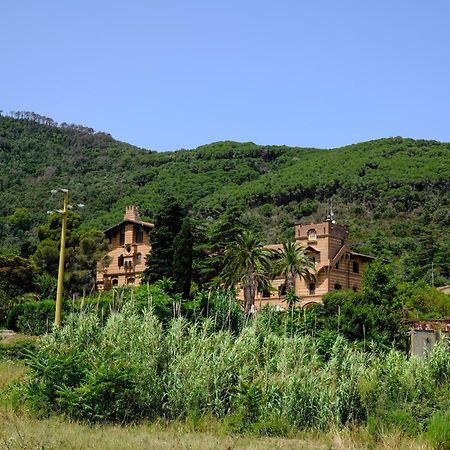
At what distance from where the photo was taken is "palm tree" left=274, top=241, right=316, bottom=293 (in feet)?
184

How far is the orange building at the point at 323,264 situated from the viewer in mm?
60031

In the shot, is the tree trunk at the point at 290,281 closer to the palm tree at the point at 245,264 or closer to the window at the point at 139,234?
the palm tree at the point at 245,264

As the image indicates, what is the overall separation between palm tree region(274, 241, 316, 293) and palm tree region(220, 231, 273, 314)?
538 cm

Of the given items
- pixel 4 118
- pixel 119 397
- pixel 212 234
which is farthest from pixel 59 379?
pixel 4 118

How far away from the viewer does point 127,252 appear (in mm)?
64938

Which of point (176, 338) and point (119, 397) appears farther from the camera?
point (176, 338)

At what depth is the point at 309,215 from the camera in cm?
10356

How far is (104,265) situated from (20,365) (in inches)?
1418

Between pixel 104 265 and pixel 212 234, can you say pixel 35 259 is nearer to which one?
pixel 104 265

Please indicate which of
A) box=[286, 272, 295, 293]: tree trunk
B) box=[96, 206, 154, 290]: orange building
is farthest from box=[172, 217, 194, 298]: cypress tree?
box=[96, 206, 154, 290]: orange building

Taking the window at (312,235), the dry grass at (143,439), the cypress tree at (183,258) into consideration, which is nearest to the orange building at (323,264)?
the window at (312,235)

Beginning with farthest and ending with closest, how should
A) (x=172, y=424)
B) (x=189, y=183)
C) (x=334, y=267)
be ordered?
(x=189, y=183)
(x=334, y=267)
(x=172, y=424)

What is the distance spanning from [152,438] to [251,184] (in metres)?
108

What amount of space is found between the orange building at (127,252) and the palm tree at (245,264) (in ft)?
48.8
